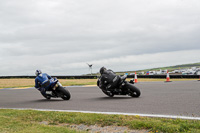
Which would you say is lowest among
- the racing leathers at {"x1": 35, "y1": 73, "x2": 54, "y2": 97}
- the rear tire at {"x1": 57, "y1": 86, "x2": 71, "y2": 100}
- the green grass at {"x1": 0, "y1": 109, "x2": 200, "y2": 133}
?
the green grass at {"x1": 0, "y1": 109, "x2": 200, "y2": 133}

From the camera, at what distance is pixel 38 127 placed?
6242 millimetres

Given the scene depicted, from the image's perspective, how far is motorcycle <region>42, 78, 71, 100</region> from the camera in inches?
478

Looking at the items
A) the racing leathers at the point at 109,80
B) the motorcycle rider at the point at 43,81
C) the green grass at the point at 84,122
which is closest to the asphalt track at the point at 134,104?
the racing leathers at the point at 109,80

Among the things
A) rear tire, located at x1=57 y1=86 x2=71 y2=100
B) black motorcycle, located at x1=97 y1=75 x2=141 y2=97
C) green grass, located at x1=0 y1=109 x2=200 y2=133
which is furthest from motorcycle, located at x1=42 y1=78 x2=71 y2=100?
green grass, located at x1=0 y1=109 x2=200 y2=133

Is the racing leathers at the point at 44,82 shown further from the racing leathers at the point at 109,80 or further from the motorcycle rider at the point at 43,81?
the racing leathers at the point at 109,80

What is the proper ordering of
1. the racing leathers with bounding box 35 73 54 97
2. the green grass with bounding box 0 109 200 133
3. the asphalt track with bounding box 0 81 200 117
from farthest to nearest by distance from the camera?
the racing leathers with bounding box 35 73 54 97, the asphalt track with bounding box 0 81 200 117, the green grass with bounding box 0 109 200 133

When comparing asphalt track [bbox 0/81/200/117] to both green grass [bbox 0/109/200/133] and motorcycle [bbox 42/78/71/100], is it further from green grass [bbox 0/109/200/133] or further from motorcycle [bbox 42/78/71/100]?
green grass [bbox 0/109/200/133]

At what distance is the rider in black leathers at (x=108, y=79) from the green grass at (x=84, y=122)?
4.32 meters

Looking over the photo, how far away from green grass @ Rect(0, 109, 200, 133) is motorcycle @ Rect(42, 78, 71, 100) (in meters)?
4.09

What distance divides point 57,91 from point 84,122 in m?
6.00

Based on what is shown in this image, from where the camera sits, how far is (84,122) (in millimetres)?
6551

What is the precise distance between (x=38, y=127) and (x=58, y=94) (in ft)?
20.1

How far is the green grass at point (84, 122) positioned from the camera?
17.6 ft

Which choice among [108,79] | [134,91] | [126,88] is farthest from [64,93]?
[134,91]
